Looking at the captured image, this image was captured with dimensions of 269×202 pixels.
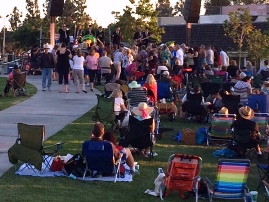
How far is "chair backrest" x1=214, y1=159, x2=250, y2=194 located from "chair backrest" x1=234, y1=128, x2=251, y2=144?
3432mm

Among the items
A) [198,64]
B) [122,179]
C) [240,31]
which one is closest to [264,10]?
[240,31]

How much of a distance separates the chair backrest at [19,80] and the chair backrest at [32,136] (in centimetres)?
1233

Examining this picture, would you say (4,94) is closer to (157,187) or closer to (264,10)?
(157,187)

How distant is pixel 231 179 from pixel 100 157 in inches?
88.3

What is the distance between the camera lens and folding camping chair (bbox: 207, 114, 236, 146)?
47.4ft

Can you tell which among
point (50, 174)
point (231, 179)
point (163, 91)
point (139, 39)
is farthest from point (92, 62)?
point (231, 179)

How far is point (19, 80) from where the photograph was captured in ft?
77.0

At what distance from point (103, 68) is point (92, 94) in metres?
1.85

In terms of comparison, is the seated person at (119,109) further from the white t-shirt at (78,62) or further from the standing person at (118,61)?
the standing person at (118,61)

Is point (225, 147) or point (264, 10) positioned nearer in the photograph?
point (225, 147)

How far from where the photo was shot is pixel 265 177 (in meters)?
10.8

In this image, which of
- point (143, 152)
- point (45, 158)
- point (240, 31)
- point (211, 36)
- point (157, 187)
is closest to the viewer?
point (157, 187)

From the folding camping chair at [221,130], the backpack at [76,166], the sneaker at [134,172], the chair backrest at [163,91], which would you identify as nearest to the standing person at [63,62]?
the chair backrest at [163,91]

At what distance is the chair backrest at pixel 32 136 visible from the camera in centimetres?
1078
